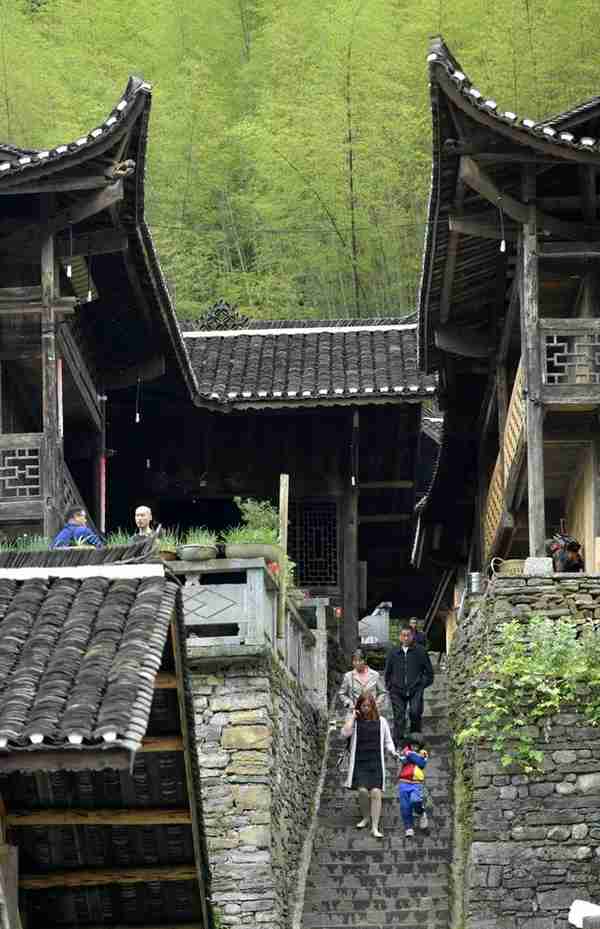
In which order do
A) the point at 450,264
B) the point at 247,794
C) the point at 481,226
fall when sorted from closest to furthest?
the point at 247,794
the point at 481,226
the point at 450,264

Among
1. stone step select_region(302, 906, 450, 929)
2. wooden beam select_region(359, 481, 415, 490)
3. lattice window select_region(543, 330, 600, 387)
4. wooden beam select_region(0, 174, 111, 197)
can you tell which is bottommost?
stone step select_region(302, 906, 450, 929)

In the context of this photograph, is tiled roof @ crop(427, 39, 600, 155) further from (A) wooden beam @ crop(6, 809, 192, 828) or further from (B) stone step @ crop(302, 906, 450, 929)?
(A) wooden beam @ crop(6, 809, 192, 828)

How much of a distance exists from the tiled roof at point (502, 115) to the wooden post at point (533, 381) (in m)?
0.79

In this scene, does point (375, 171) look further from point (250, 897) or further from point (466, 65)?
point (250, 897)

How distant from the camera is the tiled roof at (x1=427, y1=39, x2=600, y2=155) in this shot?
18906mm

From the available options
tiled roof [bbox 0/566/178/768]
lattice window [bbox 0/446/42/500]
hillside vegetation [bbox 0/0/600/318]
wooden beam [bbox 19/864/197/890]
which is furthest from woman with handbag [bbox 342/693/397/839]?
hillside vegetation [bbox 0/0/600/318]

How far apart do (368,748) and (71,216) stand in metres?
5.73

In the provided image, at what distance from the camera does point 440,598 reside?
36.3 metres

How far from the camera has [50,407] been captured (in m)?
19.8

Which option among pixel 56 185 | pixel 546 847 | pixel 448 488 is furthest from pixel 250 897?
pixel 448 488

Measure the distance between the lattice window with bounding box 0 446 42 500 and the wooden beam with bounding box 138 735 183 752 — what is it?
9128 mm

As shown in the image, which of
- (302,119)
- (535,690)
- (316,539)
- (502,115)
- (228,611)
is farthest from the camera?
(302,119)

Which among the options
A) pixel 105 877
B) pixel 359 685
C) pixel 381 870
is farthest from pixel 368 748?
pixel 105 877

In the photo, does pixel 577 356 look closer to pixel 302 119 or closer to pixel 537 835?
pixel 537 835
